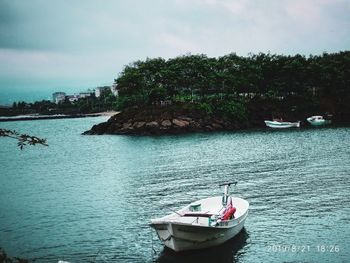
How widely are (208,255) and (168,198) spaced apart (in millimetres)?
12064

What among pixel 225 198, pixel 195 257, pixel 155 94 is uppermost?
pixel 155 94

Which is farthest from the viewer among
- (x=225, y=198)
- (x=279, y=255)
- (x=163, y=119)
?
(x=163, y=119)

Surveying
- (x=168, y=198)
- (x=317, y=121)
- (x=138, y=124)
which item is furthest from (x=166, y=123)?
(x=168, y=198)

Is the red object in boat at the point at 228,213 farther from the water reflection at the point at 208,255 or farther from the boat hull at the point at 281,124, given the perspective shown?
the boat hull at the point at 281,124

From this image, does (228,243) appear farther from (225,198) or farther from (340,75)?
(340,75)

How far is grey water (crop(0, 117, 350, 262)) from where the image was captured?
22.8m

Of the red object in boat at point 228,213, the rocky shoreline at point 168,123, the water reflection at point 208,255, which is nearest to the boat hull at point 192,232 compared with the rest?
the water reflection at point 208,255

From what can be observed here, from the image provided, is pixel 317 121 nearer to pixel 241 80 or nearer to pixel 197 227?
pixel 241 80

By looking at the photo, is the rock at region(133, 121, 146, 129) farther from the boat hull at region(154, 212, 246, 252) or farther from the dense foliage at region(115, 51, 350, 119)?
the boat hull at region(154, 212, 246, 252)

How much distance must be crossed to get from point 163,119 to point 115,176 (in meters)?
44.6

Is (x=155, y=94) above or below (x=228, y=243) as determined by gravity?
above

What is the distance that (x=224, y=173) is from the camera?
1702 inches

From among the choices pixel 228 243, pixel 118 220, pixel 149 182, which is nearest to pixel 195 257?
pixel 228 243

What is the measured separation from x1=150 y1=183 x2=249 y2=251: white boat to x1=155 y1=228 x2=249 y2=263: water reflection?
0.29m
